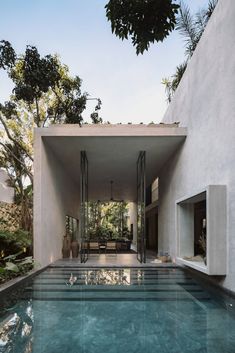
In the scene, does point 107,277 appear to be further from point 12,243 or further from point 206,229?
point 206,229

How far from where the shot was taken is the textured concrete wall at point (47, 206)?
10.2 metres

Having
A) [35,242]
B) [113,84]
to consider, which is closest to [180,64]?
[113,84]

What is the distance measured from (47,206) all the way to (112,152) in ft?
9.27

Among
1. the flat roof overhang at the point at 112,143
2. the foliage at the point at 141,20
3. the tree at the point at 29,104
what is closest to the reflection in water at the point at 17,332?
the foliage at the point at 141,20

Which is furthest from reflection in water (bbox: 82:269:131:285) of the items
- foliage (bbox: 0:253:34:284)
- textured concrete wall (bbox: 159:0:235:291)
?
textured concrete wall (bbox: 159:0:235:291)

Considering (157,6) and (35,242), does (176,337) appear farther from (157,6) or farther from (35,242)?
(35,242)

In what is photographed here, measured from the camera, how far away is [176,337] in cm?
430

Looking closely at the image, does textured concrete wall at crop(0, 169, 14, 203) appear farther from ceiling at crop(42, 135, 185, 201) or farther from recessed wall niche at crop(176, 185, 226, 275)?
recessed wall niche at crop(176, 185, 226, 275)

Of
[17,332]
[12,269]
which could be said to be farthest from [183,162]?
[17,332]

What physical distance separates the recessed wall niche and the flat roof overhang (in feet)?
6.92

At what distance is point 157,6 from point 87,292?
5.48 meters

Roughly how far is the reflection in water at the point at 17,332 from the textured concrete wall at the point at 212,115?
3.56 metres

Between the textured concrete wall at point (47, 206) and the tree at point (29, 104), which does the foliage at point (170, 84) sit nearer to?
the tree at point (29, 104)

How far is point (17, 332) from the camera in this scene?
441 centimetres
